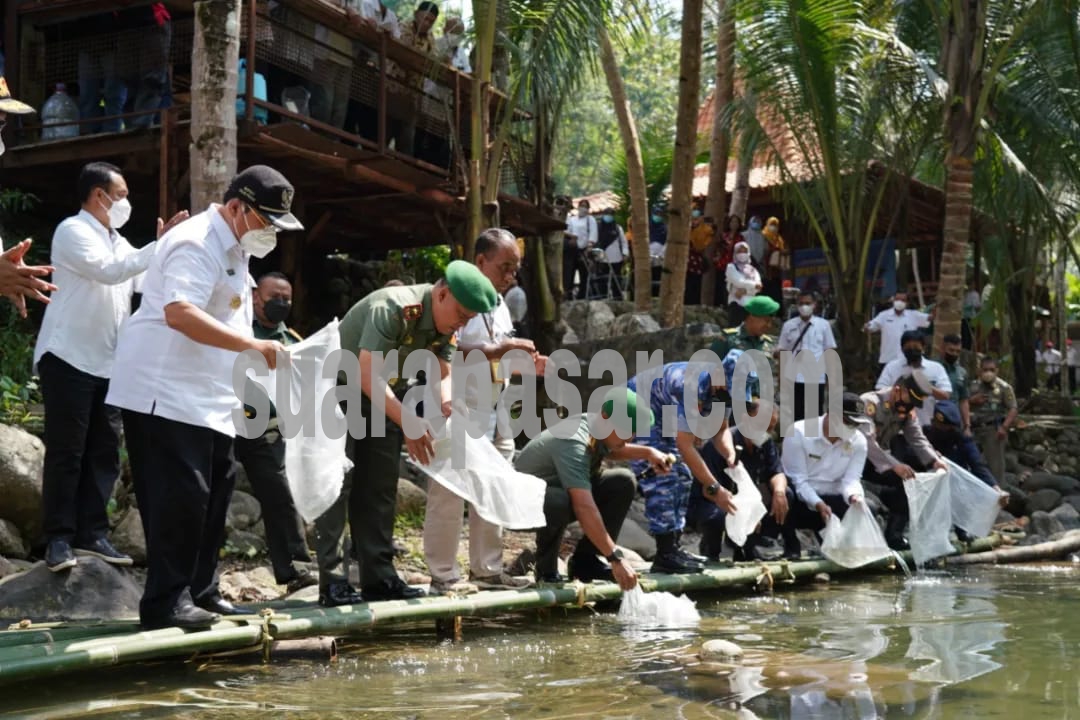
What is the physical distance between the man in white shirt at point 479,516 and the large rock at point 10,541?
2.37 metres

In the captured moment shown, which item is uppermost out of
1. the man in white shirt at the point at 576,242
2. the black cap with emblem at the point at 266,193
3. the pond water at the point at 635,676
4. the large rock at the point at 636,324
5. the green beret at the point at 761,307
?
the man in white shirt at the point at 576,242

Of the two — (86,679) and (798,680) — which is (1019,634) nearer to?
(798,680)

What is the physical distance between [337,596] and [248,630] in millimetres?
773

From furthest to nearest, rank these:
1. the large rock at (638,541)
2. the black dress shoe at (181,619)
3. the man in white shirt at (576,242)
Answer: the man in white shirt at (576,242)
the large rock at (638,541)
the black dress shoe at (181,619)

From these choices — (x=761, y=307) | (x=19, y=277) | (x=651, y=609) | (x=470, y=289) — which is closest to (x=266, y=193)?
(x=19, y=277)

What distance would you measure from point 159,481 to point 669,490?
343cm

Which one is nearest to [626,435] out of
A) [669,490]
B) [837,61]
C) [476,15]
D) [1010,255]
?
[669,490]

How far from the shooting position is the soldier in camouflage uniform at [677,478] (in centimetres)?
704

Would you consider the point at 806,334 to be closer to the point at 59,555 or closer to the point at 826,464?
the point at 826,464

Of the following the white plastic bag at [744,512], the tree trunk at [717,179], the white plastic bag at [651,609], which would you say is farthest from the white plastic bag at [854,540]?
the tree trunk at [717,179]

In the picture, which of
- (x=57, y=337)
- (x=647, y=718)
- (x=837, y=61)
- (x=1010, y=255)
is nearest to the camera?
(x=647, y=718)

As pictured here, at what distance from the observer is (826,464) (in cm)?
838

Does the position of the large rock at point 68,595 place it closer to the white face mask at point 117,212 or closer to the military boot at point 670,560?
the white face mask at point 117,212

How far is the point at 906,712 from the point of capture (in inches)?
157
